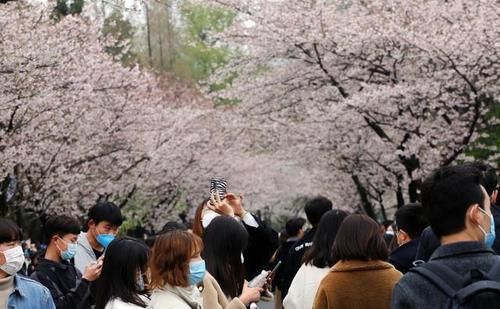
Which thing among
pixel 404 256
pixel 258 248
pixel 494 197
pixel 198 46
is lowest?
pixel 198 46

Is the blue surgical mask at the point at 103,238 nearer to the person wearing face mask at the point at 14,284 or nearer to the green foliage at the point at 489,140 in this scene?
the person wearing face mask at the point at 14,284

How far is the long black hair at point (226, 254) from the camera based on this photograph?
5438mm

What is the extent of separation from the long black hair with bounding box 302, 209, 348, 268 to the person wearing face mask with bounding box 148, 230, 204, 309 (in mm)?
1360

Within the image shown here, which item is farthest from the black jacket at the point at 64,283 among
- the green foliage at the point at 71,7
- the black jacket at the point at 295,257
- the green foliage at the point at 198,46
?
the green foliage at the point at 198,46

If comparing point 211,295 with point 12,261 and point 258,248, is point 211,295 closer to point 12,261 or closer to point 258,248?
point 12,261

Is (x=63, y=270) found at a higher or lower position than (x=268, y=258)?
higher

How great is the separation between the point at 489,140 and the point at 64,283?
14707 millimetres

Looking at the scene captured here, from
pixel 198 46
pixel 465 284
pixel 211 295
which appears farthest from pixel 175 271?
pixel 198 46

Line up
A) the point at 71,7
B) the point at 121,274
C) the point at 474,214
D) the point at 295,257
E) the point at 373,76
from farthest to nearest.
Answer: the point at 71,7, the point at 373,76, the point at 295,257, the point at 121,274, the point at 474,214

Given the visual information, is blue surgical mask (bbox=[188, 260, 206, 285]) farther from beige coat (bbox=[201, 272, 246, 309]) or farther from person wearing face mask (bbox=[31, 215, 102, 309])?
person wearing face mask (bbox=[31, 215, 102, 309])

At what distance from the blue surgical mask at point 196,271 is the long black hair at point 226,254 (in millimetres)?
669

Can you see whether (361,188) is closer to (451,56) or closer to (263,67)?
(263,67)

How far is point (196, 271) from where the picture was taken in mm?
4723

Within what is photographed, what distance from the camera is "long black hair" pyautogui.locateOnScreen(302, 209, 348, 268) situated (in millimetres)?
5863
